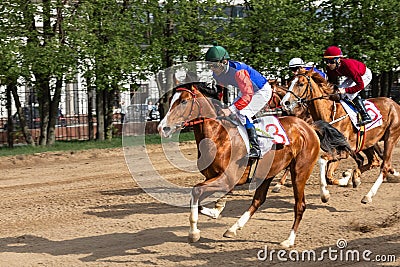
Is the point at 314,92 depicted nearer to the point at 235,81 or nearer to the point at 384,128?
the point at 384,128

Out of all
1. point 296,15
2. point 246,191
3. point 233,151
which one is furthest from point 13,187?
point 296,15

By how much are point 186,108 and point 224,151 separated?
710mm

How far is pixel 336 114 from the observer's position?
1030cm

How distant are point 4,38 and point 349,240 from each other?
12.5 m

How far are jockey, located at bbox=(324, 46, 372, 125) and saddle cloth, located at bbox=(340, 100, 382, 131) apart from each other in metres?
0.10

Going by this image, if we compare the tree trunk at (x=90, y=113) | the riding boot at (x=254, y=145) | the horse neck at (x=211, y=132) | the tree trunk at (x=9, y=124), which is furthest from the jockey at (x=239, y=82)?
the tree trunk at (x=90, y=113)

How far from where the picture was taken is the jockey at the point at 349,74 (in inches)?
401

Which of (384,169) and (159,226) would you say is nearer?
(159,226)

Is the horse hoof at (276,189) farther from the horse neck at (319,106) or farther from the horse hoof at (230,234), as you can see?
the horse hoof at (230,234)

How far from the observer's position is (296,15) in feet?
71.0

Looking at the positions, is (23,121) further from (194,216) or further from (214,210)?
(194,216)

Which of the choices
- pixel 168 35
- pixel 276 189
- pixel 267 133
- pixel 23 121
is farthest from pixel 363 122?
pixel 23 121

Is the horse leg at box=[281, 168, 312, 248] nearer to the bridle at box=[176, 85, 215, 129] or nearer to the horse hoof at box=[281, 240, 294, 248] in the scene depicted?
the horse hoof at box=[281, 240, 294, 248]

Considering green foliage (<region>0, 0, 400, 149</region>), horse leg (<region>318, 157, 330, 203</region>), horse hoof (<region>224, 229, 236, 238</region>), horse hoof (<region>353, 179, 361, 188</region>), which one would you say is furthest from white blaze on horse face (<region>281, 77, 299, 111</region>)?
green foliage (<region>0, 0, 400, 149</region>)
